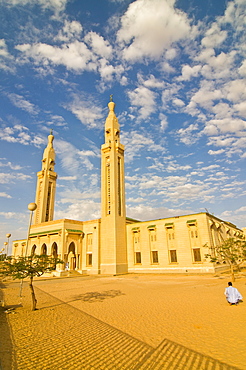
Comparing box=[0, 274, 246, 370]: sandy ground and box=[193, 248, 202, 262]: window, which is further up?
box=[193, 248, 202, 262]: window

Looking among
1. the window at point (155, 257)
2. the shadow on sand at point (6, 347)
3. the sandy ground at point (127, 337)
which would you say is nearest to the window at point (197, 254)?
the window at point (155, 257)

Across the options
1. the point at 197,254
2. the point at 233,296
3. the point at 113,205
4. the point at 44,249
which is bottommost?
the point at 233,296

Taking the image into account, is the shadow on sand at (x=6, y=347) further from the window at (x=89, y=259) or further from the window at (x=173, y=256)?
the window at (x=89, y=259)

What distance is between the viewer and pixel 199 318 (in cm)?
913

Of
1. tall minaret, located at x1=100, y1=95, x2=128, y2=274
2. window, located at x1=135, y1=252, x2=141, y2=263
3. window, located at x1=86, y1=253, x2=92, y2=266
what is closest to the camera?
tall minaret, located at x1=100, y1=95, x2=128, y2=274

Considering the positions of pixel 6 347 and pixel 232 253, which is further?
pixel 232 253

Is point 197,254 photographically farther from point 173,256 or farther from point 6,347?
point 6,347

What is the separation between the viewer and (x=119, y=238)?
115 feet

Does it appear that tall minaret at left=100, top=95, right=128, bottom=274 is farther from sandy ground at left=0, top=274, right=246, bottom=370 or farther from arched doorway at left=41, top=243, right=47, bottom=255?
sandy ground at left=0, top=274, right=246, bottom=370

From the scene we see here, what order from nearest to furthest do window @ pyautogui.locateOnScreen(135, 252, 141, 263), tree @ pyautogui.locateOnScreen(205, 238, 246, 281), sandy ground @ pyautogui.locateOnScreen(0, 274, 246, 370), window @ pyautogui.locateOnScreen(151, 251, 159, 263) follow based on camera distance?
sandy ground @ pyautogui.locateOnScreen(0, 274, 246, 370), tree @ pyautogui.locateOnScreen(205, 238, 246, 281), window @ pyautogui.locateOnScreen(151, 251, 159, 263), window @ pyautogui.locateOnScreen(135, 252, 141, 263)

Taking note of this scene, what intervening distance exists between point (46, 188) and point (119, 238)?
21.6 meters

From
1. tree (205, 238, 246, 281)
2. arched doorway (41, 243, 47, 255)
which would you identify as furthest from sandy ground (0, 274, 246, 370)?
arched doorway (41, 243, 47, 255)

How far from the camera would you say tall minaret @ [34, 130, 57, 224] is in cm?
4610

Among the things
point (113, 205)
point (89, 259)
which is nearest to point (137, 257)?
point (89, 259)
